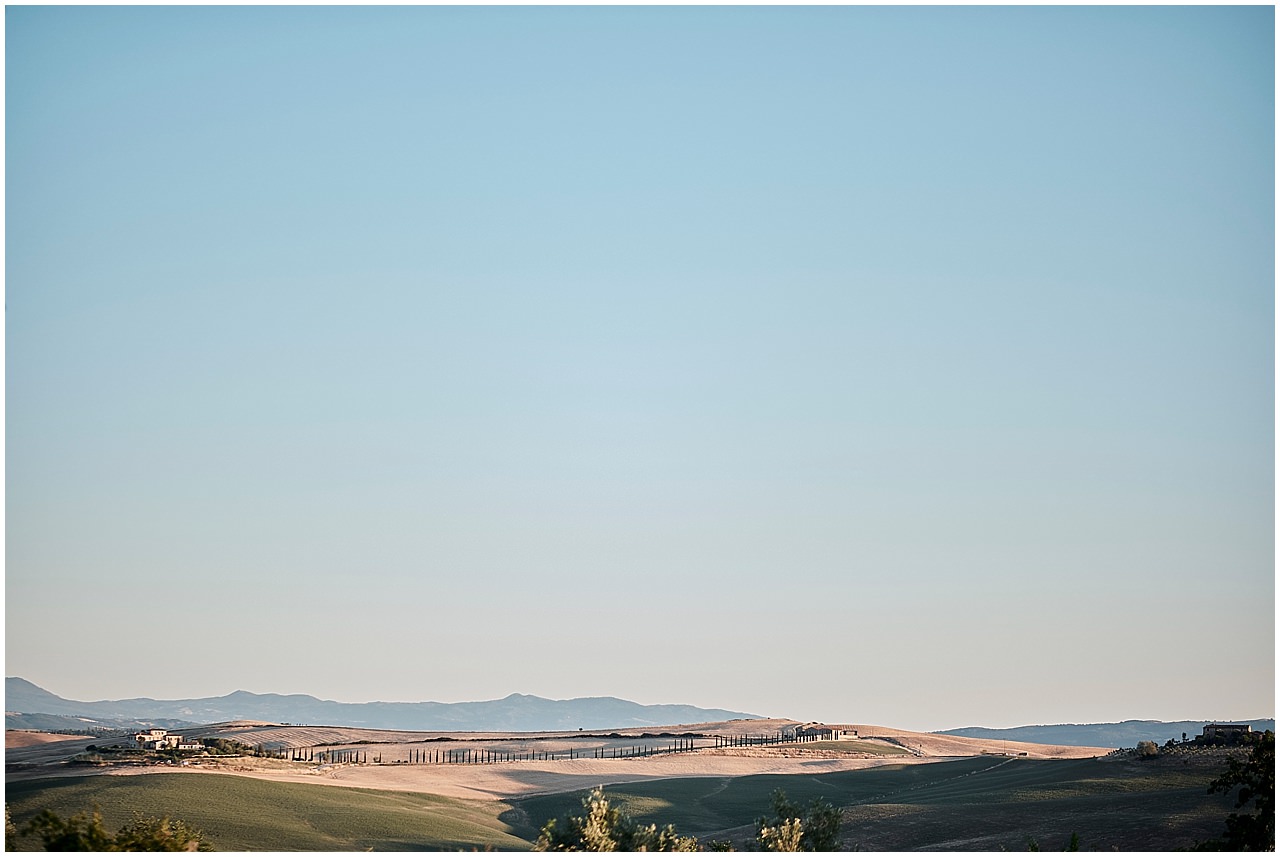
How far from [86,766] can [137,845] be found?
44.7m

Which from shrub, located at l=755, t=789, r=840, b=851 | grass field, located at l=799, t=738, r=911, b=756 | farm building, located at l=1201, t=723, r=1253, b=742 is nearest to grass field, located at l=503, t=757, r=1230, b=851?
farm building, located at l=1201, t=723, r=1253, b=742

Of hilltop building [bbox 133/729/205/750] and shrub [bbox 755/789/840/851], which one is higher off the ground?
hilltop building [bbox 133/729/205/750]

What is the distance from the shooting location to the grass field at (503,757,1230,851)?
43531 millimetres

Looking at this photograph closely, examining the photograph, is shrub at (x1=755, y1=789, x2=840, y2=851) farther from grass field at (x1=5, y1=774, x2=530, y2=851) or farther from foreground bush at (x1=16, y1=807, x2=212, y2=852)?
foreground bush at (x1=16, y1=807, x2=212, y2=852)

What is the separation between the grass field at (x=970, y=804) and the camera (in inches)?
1714

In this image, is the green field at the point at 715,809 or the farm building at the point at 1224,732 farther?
the farm building at the point at 1224,732

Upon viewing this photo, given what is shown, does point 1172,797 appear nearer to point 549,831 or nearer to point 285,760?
point 549,831

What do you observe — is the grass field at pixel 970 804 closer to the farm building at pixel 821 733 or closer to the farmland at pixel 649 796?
the farmland at pixel 649 796

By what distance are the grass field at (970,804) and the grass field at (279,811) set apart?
159 inches

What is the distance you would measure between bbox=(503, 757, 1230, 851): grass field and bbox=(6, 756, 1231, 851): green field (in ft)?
0.32

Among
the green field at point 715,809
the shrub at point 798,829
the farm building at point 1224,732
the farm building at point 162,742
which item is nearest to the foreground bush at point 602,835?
the shrub at point 798,829

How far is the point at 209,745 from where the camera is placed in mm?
79875

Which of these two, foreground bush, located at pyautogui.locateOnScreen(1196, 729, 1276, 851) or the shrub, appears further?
the shrub

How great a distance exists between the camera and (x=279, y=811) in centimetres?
5325
